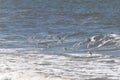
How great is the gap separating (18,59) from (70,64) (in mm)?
1096

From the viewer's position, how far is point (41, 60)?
373 inches

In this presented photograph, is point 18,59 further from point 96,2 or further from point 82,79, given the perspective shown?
point 96,2

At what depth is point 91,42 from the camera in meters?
11.9

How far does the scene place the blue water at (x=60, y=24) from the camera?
1232 cm

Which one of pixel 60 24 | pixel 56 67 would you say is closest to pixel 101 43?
pixel 56 67

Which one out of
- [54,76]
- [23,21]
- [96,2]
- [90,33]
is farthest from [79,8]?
[54,76]

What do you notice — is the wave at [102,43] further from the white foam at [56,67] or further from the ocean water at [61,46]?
the white foam at [56,67]

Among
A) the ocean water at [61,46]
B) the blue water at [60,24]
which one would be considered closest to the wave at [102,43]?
the ocean water at [61,46]

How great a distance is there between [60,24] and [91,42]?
5.29 meters

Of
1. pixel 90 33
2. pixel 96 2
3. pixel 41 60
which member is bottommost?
pixel 96 2

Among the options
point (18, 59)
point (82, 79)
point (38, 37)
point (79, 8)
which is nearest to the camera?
point (82, 79)

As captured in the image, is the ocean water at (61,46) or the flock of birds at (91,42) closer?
the ocean water at (61,46)

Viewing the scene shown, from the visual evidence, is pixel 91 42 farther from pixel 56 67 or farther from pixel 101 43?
pixel 56 67

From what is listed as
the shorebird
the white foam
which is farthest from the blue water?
the white foam
